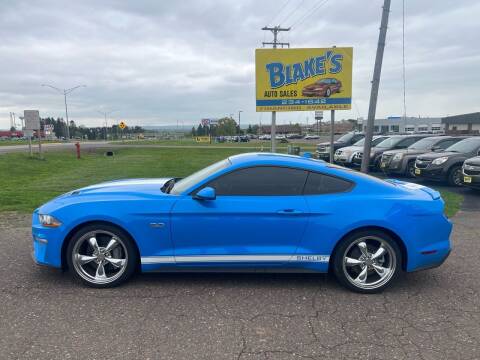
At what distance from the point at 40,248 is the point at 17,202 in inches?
211

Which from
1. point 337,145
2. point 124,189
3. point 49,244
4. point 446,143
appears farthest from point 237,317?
point 337,145

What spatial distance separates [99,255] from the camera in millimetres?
3896

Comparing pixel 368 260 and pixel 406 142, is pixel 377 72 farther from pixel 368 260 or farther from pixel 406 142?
pixel 368 260

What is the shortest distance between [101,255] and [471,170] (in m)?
9.39

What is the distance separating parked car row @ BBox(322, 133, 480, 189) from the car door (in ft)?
25.9

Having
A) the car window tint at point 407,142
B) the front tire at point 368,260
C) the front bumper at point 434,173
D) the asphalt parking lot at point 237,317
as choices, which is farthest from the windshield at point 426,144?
the front tire at point 368,260

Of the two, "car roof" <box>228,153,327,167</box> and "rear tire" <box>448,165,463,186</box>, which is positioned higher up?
"car roof" <box>228,153,327,167</box>

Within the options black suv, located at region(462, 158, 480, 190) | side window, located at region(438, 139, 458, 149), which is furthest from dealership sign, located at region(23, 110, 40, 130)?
black suv, located at region(462, 158, 480, 190)

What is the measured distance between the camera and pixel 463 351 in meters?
2.90

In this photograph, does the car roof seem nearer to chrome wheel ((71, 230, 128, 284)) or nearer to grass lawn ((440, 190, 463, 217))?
chrome wheel ((71, 230, 128, 284))

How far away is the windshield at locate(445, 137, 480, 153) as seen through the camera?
11.7 m

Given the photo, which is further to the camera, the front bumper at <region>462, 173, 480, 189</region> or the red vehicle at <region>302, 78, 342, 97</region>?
the red vehicle at <region>302, 78, 342, 97</region>

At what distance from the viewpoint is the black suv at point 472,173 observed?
954cm

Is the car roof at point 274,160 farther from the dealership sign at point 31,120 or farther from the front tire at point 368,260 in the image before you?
the dealership sign at point 31,120
